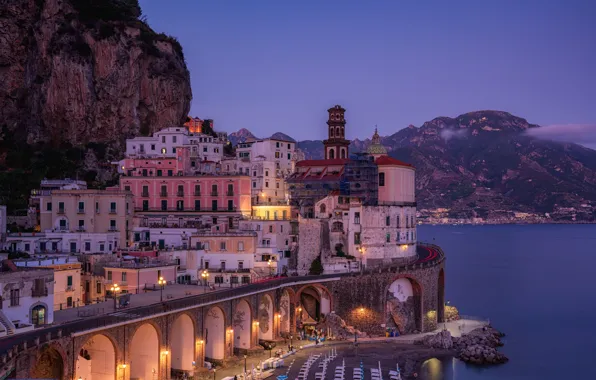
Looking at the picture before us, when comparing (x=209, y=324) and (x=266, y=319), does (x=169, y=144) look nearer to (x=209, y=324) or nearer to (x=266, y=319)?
(x=266, y=319)

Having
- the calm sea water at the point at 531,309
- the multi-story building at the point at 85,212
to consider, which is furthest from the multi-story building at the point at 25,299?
the calm sea water at the point at 531,309

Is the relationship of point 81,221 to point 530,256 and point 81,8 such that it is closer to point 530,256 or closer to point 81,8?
point 81,8

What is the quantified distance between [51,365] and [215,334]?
17.2 m

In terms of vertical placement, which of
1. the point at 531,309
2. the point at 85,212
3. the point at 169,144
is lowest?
the point at 531,309

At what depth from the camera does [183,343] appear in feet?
156

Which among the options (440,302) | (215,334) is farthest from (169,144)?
(215,334)

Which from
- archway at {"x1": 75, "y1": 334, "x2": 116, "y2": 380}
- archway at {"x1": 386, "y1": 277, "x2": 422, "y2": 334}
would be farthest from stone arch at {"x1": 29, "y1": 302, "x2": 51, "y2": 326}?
archway at {"x1": 386, "y1": 277, "x2": 422, "y2": 334}

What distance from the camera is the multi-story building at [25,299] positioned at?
3794 centimetres

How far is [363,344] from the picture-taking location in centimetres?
6097

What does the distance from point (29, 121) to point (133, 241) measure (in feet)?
113

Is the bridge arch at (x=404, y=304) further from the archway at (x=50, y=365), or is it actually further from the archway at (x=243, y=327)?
the archway at (x=50, y=365)

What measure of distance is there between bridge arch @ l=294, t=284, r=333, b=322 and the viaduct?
10cm

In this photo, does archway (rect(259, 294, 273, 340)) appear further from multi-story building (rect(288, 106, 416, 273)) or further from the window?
the window

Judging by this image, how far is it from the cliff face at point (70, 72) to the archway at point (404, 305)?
4731cm
